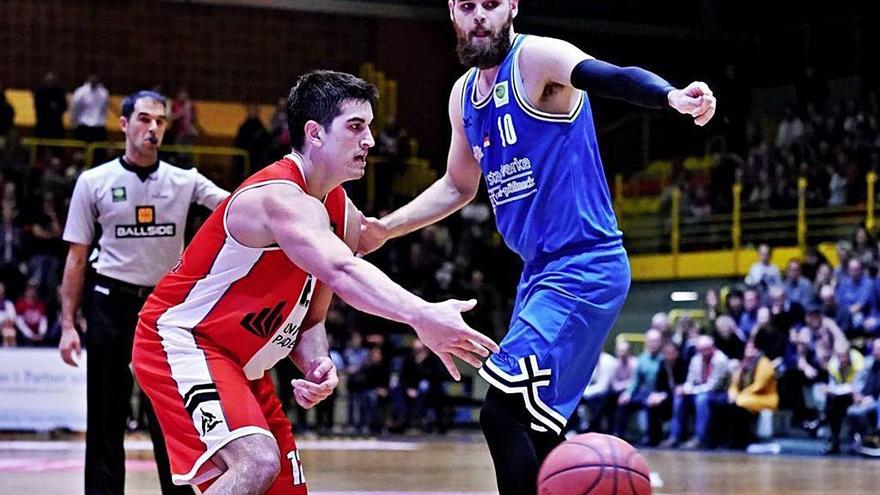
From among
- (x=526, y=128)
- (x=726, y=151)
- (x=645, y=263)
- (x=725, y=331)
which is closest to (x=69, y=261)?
(x=526, y=128)

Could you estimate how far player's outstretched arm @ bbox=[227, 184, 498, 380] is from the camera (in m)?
4.11

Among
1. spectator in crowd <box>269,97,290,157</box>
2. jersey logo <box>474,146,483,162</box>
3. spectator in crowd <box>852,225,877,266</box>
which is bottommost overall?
spectator in crowd <box>852,225,877,266</box>

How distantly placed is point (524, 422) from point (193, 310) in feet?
4.09

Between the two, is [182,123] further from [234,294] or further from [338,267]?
[338,267]

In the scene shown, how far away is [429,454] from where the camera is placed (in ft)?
47.9

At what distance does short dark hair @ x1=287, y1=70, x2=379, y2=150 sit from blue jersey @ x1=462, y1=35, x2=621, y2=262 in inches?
21.0

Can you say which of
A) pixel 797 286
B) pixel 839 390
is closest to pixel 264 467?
pixel 839 390

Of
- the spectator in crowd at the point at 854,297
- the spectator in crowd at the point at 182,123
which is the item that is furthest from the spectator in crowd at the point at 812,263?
the spectator in crowd at the point at 182,123

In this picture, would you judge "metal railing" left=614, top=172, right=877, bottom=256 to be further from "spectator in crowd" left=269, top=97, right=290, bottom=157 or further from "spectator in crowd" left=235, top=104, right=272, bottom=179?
"spectator in crowd" left=235, top=104, right=272, bottom=179

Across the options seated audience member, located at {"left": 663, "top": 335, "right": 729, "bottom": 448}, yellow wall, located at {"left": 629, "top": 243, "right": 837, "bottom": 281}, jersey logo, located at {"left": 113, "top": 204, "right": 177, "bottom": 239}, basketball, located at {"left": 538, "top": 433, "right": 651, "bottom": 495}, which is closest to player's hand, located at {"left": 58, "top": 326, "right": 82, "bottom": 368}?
jersey logo, located at {"left": 113, "top": 204, "right": 177, "bottom": 239}

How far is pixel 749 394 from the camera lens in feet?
53.6

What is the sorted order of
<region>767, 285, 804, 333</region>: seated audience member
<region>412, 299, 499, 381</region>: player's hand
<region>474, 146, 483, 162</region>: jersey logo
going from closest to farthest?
<region>412, 299, 499, 381</region>: player's hand < <region>474, 146, 483, 162</region>: jersey logo < <region>767, 285, 804, 333</region>: seated audience member

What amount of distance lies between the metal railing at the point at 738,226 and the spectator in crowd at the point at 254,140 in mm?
6753

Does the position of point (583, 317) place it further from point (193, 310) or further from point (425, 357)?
point (425, 357)
